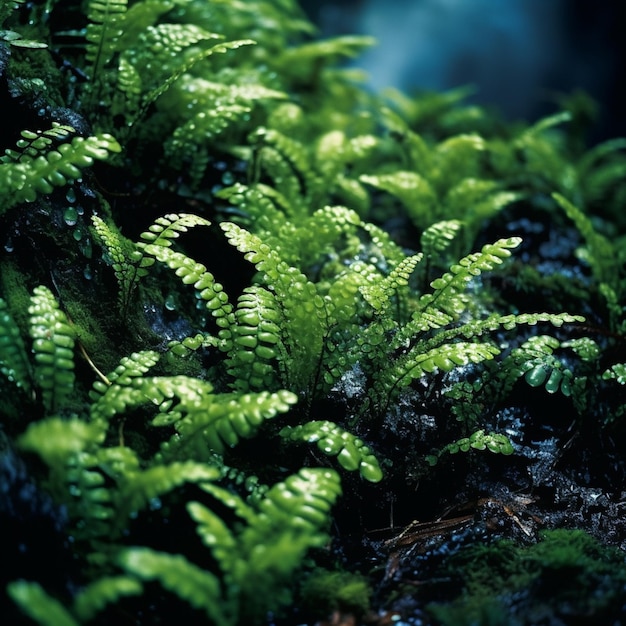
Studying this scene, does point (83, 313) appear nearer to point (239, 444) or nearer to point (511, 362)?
point (239, 444)

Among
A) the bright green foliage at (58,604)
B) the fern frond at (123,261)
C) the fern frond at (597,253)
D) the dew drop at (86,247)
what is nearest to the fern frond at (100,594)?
the bright green foliage at (58,604)

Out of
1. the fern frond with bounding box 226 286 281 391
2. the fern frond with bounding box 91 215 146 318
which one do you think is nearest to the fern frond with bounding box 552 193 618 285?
the fern frond with bounding box 226 286 281 391

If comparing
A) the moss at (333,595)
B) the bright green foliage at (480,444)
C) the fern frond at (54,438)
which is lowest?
the moss at (333,595)

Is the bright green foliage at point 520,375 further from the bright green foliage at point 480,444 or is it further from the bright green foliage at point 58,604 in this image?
the bright green foliage at point 58,604

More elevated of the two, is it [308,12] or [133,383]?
[308,12]

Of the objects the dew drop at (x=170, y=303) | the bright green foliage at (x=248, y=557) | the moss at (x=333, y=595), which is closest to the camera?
the bright green foliage at (x=248, y=557)

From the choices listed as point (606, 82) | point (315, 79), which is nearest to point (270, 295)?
point (315, 79)
